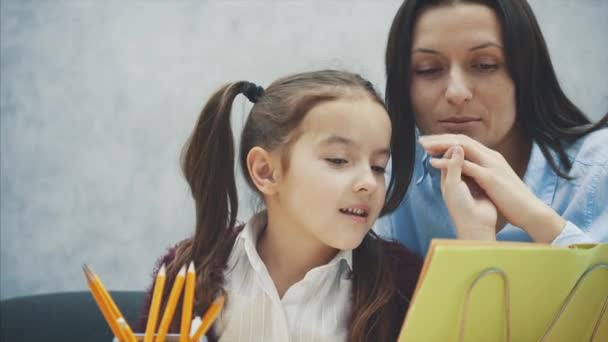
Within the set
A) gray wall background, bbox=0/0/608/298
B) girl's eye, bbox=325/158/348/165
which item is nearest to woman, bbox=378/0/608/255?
girl's eye, bbox=325/158/348/165

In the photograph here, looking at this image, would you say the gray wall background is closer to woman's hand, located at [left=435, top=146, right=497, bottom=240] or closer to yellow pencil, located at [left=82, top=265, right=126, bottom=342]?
woman's hand, located at [left=435, top=146, right=497, bottom=240]

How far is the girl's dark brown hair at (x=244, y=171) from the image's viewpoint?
763mm

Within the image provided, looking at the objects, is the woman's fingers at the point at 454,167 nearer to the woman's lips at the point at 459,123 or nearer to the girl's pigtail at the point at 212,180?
the woman's lips at the point at 459,123

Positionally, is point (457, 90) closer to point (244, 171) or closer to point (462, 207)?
point (462, 207)

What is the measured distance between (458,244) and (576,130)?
553 mm

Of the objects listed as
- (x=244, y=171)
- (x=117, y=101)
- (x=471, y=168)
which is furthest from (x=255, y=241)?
(x=117, y=101)

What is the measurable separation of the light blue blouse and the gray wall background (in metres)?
0.58

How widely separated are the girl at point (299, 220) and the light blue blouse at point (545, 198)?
0.62ft

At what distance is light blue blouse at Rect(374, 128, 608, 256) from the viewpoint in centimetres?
86

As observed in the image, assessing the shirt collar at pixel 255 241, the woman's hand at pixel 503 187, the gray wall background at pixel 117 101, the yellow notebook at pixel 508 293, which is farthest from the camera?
the gray wall background at pixel 117 101

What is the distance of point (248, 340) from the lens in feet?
2.49

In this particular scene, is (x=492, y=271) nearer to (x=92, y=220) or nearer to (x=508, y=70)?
(x=508, y=70)

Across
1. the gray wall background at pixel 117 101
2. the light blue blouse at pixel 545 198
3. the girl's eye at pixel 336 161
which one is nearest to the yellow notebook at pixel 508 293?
the light blue blouse at pixel 545 198

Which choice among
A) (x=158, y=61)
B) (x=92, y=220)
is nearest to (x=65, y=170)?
(x=92, y=220)
